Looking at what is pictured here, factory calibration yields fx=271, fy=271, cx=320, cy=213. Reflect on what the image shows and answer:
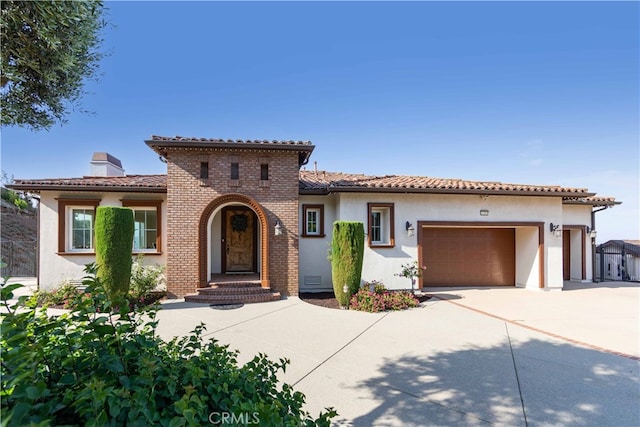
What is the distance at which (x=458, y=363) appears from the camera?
452 centimetres

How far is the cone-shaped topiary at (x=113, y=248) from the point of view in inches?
303

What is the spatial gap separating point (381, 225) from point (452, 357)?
6.02m

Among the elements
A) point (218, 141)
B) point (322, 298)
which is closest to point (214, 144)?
point (218, 141)

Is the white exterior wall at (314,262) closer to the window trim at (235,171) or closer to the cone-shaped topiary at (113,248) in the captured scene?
the window trim at (235,171)

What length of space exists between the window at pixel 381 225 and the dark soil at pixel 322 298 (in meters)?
2.29

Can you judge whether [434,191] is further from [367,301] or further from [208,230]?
[208,230]

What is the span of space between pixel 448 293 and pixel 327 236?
16.3 feet

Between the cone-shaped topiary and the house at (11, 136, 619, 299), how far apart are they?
4.13 feet

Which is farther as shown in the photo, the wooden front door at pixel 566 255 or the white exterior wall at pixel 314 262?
the wooden front door at pixel 566 255

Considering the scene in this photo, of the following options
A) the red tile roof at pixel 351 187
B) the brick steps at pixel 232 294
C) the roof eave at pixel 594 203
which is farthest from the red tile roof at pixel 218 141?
the roof eave at pixel 594 203

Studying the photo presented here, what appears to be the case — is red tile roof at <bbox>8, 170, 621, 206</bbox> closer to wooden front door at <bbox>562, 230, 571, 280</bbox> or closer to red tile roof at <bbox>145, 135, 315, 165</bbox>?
red tile roof at <bbox>145, 135, 315, 165</bbox>

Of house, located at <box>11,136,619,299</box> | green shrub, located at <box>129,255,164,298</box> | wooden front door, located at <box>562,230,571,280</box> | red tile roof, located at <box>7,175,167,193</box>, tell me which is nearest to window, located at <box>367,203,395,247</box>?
house, located at <box>11,136,619,299</box>

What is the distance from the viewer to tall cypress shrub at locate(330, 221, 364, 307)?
846 cm

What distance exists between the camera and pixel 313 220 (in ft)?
35.3
